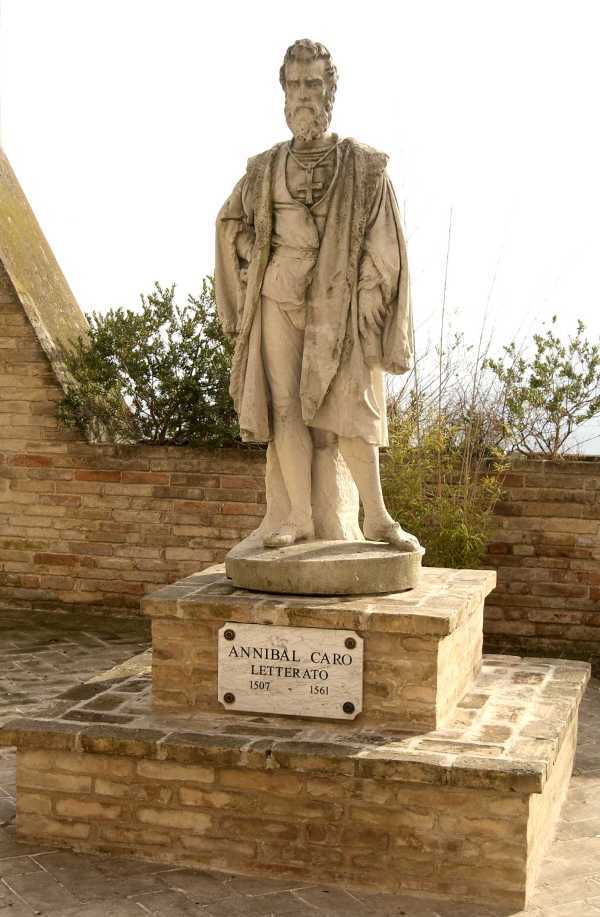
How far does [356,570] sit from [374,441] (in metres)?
0.58

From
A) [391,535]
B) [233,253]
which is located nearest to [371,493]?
[391,535]

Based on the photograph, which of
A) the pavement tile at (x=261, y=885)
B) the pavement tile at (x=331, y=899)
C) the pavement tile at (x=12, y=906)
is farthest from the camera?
the pavement tile at (x=261, y=885)

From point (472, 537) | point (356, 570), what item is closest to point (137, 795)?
point (356, 570)

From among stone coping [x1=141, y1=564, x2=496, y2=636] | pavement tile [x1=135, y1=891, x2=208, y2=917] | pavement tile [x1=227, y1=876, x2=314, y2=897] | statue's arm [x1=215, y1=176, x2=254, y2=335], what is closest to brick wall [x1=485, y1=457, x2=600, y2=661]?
stone coping [x1=141, y1=564, x2=496, y2=636]

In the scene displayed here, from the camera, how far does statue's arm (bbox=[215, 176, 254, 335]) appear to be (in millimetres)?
5328

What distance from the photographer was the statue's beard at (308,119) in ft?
16.6

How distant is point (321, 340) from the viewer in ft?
16.8

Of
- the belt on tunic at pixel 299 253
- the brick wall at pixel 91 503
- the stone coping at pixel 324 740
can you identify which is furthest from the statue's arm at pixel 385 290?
the brick wall at pixel 91 503

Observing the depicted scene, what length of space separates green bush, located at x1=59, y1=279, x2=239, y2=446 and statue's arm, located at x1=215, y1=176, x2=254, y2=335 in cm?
337

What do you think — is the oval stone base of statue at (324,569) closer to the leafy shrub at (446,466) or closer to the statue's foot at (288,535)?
the statue's foot at (288,535)

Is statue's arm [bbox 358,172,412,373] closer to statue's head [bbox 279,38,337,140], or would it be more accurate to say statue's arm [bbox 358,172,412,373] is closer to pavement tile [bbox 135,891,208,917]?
statue's head [bbox 279,38,337,140]

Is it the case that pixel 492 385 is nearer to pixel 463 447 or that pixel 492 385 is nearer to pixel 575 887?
pixel 463 447

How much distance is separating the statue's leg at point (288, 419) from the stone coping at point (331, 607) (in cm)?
35

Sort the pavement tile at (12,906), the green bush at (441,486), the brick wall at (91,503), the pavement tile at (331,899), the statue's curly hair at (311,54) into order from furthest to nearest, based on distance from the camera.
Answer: the brick wall at (91,503), the green bush at (441,486), the statue's curly hair at (311,54), the pavement tile at (331,899), the pavement tile at (12,906)
